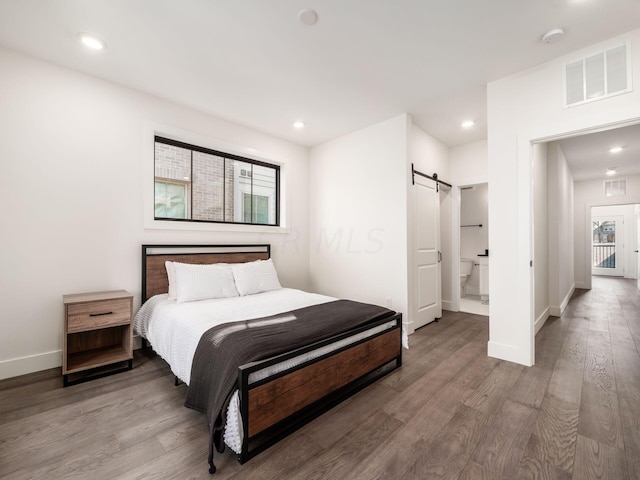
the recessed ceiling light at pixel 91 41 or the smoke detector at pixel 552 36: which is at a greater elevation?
the recessed ceiling light at pixel 91 41

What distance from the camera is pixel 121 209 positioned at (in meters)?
3.01

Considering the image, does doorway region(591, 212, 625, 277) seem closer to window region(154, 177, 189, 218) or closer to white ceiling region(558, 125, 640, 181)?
white ceiling region(558, 125, 640, 181)

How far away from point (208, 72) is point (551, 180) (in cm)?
507

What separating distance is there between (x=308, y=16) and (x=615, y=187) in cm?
824

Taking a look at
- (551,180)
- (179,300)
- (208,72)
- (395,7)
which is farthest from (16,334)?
(551,180)

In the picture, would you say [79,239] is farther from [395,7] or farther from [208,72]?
[395,7]

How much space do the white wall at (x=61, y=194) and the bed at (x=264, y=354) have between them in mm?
401

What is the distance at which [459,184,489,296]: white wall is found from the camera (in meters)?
5.94

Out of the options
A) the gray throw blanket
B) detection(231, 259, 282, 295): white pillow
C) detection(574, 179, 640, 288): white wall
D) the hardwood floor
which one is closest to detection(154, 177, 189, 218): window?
detection(231, 259, 282, 295): white pillow

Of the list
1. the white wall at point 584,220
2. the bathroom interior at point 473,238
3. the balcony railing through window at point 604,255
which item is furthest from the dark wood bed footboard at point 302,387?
the balcony railing through window at point 604,255

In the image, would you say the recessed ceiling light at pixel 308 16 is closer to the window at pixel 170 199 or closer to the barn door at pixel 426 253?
the barn door at pixel 426 253

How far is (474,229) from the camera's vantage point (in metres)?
6.11

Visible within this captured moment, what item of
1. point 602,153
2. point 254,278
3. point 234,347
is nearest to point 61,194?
point 254,278

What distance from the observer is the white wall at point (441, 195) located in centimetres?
378
